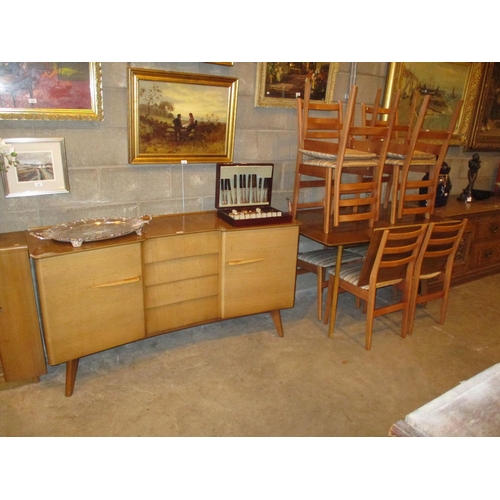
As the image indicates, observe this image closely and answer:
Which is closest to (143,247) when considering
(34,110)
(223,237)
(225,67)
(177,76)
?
(223,237)

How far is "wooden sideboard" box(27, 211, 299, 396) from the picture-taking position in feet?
6.27

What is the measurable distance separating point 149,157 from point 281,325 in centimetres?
144

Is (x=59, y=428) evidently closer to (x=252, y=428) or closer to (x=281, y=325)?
(x=252, y=428)

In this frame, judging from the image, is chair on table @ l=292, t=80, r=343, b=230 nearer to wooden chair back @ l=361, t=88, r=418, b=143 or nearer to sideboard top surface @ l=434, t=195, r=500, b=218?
wooden chair back @ l=361, t=88, r=418, b=143

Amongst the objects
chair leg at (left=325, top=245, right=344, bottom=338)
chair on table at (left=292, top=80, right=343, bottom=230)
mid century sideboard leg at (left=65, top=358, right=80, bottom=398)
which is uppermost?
chair on table at (left=292, top=80, right=343, bottom=230)

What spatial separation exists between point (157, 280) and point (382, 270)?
1.43 metres

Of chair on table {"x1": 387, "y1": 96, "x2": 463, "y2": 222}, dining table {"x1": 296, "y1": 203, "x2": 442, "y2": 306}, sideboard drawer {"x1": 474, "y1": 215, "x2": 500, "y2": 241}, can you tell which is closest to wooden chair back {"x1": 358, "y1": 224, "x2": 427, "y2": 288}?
dining table {"x1": 296, "y1": 203, "x2": 442, "y2": 306}

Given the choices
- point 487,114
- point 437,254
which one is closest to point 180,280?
point 437,254

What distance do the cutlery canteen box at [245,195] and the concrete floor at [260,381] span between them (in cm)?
86

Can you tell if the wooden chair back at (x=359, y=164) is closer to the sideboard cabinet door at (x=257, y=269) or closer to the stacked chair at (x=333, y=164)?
the stacked chair at (x=333, y=164)

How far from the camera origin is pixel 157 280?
222 centimetres

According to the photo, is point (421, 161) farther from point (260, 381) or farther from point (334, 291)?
point (260, 381)

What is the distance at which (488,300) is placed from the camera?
342 cm

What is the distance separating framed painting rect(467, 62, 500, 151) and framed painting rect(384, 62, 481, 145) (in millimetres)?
75
